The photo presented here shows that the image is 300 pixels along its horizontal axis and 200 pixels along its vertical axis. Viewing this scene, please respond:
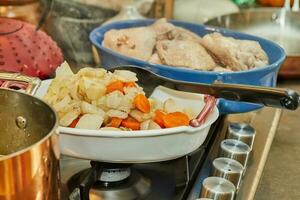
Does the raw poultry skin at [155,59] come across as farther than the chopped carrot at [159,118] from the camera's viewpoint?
Yes

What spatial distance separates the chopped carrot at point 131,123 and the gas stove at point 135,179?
0.05 metres

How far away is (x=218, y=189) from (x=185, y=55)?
1.04 feet

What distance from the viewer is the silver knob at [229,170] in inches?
25.6

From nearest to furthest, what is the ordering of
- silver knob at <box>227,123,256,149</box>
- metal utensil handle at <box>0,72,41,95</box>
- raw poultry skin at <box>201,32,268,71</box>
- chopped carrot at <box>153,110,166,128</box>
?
metal utensil handle at <box>0,72,41,95</box>, chopped carrot at <box>153,110,166,128</box>, silver knob at <box>227,123,256,149</box>, raw poultry skin at <box>201,32,268,71</box>

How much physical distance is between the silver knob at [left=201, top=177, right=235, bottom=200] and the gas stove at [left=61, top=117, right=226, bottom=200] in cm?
3

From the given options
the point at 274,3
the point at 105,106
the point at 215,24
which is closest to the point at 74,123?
the point at 105,106

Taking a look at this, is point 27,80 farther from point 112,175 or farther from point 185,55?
point 185,55

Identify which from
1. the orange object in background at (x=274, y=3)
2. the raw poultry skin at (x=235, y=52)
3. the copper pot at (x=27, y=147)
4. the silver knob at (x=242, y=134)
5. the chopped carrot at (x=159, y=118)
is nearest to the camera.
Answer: the copper pot at (x=27, y=147)

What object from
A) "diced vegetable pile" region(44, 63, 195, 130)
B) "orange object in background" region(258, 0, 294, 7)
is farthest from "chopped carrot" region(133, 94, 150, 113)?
"orange object in background" region(258, 0, 294, 7)

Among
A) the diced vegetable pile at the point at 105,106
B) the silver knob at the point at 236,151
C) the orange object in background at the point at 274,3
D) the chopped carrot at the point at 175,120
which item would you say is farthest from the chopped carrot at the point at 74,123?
the orange object in background at the point at 274,3

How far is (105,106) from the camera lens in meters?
0.64

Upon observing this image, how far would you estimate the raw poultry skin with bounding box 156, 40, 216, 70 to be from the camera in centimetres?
85

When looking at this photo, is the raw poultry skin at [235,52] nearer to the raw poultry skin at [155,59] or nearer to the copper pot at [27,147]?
the raw poultry skin at [155,59]

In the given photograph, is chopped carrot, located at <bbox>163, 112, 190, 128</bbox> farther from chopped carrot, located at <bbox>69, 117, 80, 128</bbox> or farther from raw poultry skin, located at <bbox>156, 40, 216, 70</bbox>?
raw poultry skin, located at <bbox>156, 40, 216, 70</bbox>
